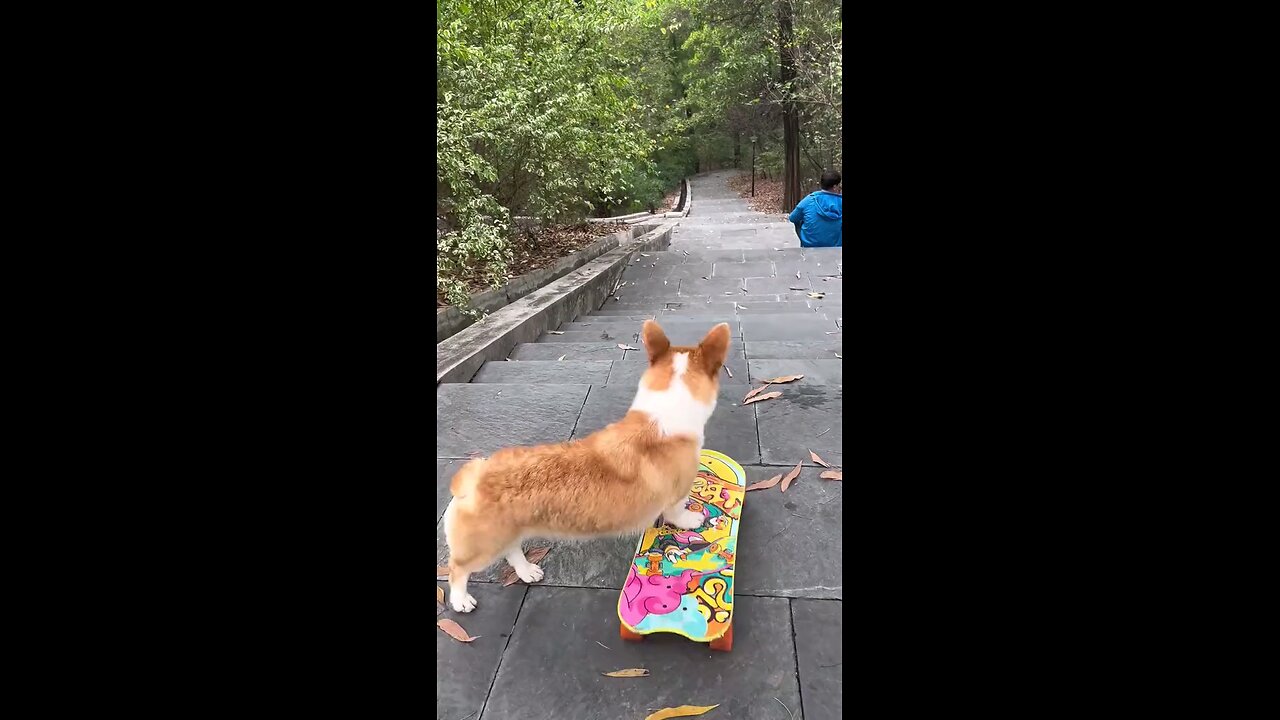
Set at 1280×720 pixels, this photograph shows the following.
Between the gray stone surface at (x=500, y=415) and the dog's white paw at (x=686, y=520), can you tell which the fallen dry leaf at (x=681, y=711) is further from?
the gray stone surface at (x=500, y=415)

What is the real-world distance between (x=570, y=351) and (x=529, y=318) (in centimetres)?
82

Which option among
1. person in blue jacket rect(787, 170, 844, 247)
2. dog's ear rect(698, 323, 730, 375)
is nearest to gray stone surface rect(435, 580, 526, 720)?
dog's ear rect(698, 323, 730, 375)

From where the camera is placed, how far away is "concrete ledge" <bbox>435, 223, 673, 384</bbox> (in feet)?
15.0

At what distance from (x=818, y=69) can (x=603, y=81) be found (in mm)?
7954

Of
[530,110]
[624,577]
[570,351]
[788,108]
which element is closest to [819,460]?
[624,577]

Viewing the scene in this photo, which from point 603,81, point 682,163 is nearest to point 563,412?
point 603,81

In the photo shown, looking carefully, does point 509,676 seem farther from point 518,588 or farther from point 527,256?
point 527,256

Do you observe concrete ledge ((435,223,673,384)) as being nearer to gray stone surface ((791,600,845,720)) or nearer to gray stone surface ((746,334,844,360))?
gray stone surface ((791,600,845,720))

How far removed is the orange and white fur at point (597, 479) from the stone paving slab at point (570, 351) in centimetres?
259

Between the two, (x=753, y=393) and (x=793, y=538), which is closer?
(x=793, y=538)

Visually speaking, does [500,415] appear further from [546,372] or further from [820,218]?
[820,218]

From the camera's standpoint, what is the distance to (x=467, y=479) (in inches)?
89.5

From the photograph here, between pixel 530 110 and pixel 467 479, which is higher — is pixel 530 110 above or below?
above

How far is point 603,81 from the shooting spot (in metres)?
8.92
